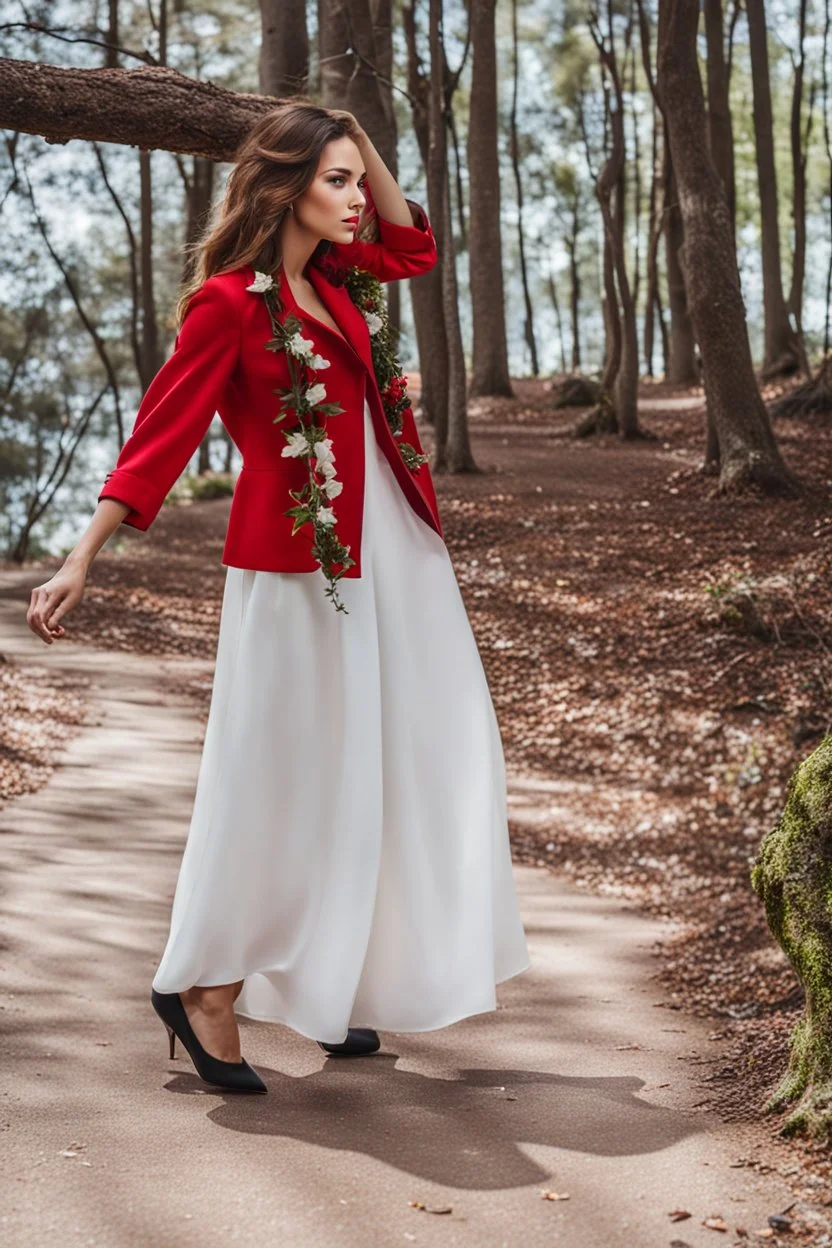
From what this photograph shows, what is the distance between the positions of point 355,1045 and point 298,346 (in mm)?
1860

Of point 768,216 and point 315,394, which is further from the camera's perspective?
point 768,216

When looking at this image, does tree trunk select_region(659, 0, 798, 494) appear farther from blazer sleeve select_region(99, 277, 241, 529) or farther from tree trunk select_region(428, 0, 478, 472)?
blazer sleeve select_region(99, 277, 241, 529)

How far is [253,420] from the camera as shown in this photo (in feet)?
10.5

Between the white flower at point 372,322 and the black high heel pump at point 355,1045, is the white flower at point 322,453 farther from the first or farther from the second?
the black high heel pump at point 355,1045

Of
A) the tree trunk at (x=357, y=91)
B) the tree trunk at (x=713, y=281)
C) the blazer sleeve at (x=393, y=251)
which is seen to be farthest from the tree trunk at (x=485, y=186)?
the blazer sleeve at (x=393, y=251)

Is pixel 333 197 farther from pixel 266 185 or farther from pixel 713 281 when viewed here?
pixel 713 281

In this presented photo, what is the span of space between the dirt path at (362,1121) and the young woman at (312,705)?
253 millimetres

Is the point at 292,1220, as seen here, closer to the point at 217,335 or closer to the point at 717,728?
the point at 217,335

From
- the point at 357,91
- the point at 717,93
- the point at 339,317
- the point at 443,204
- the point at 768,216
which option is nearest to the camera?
the point at 339,317

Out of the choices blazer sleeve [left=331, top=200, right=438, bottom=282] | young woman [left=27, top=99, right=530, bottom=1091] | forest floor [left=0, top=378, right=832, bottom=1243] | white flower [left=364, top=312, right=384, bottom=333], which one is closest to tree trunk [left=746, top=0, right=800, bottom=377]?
forest floor [left=0, top=378, right=832, bottom=1243]

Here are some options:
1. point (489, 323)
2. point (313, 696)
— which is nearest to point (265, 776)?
point (313, 696)

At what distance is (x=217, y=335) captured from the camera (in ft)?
10.1

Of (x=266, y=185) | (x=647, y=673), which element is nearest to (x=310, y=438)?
(x=266, y=185)

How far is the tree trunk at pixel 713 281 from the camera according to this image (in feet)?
39.9
